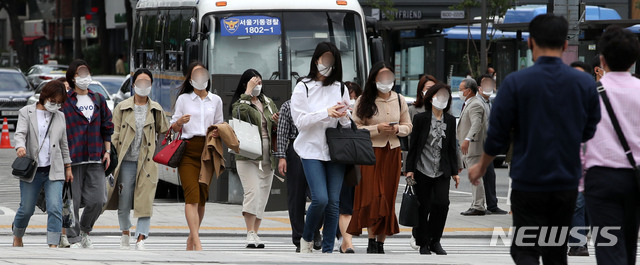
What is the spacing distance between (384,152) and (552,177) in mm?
4572

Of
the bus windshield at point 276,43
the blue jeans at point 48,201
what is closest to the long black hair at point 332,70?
the blue jeans at point 48,201

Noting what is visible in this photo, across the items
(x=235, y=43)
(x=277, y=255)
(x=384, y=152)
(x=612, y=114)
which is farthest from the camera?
(x=235, y=43)

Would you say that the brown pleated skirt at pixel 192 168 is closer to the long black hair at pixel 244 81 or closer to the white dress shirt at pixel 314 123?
the long black hair at pixel 244 81

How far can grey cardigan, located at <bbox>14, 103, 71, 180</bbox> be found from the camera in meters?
10.7

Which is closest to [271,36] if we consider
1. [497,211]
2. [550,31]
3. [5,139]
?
[497,211]

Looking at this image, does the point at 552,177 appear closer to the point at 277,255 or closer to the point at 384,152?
the point at 277,255

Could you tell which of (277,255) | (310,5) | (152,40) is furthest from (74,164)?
(152,40)

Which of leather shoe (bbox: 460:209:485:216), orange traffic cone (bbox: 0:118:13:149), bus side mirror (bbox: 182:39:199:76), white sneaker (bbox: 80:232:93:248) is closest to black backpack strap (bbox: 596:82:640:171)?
white sneaker (bbox: 80:232:93:248)

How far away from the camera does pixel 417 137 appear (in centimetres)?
1118

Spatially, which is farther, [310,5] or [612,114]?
[310,5]

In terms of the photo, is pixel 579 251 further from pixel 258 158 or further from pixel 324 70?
pixel 258 158

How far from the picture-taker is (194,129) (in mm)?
10984

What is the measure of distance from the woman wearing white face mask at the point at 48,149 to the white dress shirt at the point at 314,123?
2089 millimetres

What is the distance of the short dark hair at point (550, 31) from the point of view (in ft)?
21.0
